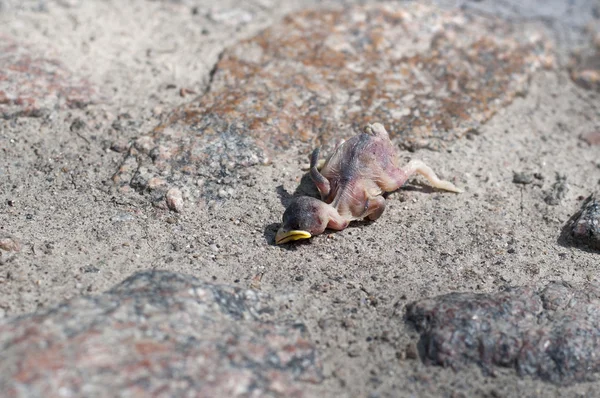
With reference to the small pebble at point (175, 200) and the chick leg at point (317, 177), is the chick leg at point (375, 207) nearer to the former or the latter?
the chick leg at point (317, 177)

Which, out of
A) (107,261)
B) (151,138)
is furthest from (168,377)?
(151,138)

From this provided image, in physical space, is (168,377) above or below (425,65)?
below

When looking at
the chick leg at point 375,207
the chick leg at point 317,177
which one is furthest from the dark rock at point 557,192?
the chick leg at point 317,177

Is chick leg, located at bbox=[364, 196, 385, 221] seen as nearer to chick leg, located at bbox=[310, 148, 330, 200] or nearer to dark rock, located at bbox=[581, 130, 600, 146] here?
chick leg, located at bbox=[310, 148, 330, 200]

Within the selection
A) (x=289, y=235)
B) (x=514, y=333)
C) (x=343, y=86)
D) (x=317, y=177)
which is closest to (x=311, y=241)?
(x=289, y=235)

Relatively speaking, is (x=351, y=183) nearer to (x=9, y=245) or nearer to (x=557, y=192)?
(x=557, y=192)

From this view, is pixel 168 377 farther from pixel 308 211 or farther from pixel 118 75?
pixel 118 75

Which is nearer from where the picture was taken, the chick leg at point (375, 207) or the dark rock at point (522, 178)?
the chick leg at point (375, 207)
